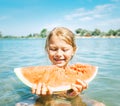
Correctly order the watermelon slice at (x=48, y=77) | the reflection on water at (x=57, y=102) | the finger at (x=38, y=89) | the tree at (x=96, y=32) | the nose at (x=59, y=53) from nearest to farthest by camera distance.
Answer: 1. the finger at (x=38, y=89)
2. the watermelon slice at (x=48, y=77)
3. the reflection on water at (x=57, y=102)
4. the nose at (x=59, y=53)
5. the tree at (x=96, y=32)

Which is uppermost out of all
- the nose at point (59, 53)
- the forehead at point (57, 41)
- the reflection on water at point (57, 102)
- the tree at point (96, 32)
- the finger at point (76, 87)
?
the forehead at point (57, 41)

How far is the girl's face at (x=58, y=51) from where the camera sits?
466 cm

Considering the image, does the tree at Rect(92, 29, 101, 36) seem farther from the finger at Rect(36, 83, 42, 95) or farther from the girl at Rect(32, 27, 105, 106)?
the finger at Rect(36, 83, 42, 95)

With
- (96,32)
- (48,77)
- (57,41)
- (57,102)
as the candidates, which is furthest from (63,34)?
(96,32)

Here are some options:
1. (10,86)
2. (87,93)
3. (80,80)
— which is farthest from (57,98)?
(10,86)

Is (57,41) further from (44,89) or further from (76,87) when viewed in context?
(44,89)

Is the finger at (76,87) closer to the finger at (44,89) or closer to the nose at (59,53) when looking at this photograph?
the finger at (44,89)

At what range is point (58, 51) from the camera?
4.65m

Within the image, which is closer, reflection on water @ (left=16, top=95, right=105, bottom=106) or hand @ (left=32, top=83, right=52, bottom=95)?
hand @ (left=32, top=83, right=52, bottom=95)

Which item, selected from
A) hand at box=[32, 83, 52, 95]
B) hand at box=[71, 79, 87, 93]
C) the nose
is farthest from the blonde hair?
hand at box=[32, 83, 52, 95]

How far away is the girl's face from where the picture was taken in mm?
4655

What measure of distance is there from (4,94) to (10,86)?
2.84 feet

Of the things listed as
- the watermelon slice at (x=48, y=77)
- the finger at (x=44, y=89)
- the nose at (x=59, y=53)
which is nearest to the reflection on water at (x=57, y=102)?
the watermelon slice at (x=48, y=77)

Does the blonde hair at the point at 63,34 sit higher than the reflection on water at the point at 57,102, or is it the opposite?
the blonde hair at the point at 63,34
